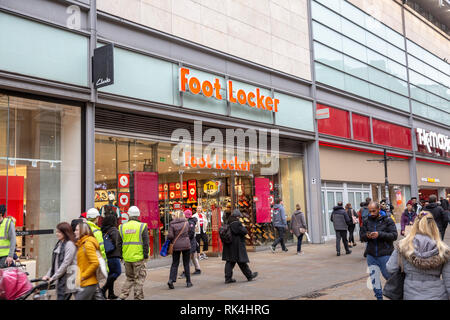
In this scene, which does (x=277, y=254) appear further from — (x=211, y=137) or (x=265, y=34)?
(x=265, y=34)

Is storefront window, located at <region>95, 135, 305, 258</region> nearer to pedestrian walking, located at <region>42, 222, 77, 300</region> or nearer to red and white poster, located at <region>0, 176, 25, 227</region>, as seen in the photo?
red and white poster, located at <region>0, 176, 25, 227</region>

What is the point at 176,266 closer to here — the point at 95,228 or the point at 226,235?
the point at 226,235

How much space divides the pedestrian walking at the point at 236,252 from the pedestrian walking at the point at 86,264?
185 inches

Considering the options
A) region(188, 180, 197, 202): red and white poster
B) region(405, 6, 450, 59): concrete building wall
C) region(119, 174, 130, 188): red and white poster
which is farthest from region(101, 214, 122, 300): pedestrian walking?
region(405, 6, 450, 59): concrete building wall

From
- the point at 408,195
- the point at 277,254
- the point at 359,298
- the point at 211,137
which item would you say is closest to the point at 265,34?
the point at 211,137

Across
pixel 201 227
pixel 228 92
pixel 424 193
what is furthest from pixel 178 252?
pixel 424 193

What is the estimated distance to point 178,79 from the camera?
14.3 meters

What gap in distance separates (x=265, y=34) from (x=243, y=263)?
10664 mm

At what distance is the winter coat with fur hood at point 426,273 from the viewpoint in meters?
4.32

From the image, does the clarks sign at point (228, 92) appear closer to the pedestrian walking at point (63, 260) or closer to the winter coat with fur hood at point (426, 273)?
the pedestrian walking at point (63, 260)

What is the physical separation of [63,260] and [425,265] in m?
4.59

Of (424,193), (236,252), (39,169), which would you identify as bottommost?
(236,252)

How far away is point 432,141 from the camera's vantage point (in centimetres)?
3005

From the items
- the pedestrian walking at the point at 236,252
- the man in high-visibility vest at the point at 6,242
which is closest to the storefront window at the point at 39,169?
the man in high-visibility vest at the point at 6,242
